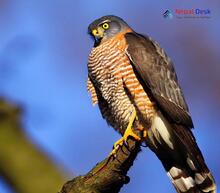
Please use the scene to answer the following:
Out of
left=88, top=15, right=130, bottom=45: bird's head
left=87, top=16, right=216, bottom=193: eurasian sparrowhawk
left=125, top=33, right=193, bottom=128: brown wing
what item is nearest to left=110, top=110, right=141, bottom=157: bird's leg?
left=87, top=16, right=216, bottom=193: eurasian sparrowhawk

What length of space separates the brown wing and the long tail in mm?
103

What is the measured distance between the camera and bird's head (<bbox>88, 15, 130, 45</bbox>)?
13.6 feet

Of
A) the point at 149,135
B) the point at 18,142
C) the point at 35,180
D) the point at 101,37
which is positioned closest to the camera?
the point at 35,180

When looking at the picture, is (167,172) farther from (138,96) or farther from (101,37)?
(101,37)

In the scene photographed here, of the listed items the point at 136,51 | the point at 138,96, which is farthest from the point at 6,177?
the point at 136,51

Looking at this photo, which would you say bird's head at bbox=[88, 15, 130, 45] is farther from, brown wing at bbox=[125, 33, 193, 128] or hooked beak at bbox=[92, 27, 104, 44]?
brown wing at bbox=[125, 33, 193, 128]

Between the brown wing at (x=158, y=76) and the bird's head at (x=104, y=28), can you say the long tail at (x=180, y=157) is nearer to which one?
the brown wing at (x=158, y=76)

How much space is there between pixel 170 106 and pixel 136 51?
0.55 m

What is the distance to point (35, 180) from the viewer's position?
2.58m

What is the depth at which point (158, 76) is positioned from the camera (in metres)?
3.76

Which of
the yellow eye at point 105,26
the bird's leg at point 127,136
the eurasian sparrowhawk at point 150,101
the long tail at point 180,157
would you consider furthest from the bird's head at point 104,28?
the long tail at point 180,157

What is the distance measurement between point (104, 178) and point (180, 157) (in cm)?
125

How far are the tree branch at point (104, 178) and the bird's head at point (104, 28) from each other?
150cm

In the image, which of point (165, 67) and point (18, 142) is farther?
point (165, 67)
